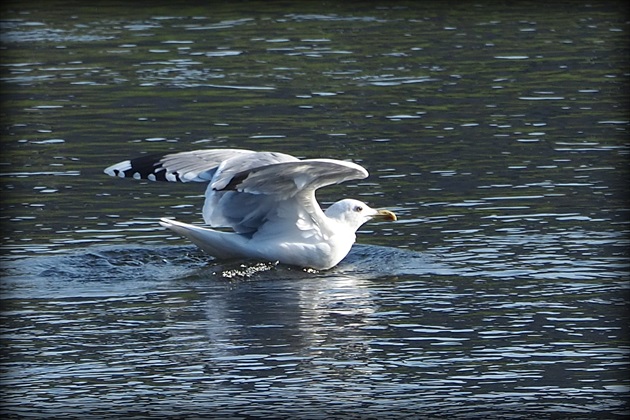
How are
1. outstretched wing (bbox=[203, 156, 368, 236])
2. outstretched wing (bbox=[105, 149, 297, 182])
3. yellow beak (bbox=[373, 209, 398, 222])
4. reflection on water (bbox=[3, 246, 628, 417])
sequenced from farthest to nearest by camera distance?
yellow beak (bbox=[373, 209, 398, 222]), outstretched wing (bbox=[105, 149, 297, 182]), outstretched wing (bbox=[203, 156, 368, 236]), reflection on water (bbox=[3, 246, 628, 417])

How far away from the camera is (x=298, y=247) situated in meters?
14.8

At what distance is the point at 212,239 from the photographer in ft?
48.4

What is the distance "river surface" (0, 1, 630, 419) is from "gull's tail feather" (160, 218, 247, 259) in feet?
0.50

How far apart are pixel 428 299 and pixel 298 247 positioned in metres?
1.78

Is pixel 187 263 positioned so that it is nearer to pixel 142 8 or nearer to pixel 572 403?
pixel 572 403

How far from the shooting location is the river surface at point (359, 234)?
11180 mm

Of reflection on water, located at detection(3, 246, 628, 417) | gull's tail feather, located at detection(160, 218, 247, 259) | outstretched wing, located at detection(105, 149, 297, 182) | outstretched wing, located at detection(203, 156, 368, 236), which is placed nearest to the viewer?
reflection on water, located at detection(3, 246, 628, 417)

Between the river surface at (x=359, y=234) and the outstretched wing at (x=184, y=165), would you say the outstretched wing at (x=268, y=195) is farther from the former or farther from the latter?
the river surface at (x=359, y=234)

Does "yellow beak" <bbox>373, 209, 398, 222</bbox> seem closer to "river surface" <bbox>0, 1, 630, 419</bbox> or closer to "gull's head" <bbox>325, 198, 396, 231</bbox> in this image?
"gull's head" <bbox>325, 198, 396, 231</bbox>

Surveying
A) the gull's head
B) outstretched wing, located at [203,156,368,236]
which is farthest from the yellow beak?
outstretched wing, located at [203,156,368,236]

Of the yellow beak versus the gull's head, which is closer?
the gull's head

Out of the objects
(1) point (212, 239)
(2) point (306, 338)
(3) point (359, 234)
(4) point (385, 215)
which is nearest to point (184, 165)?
(1) point (212, 239)

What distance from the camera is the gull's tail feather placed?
14602mm

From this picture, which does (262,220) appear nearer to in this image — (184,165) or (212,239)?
(212,239)
